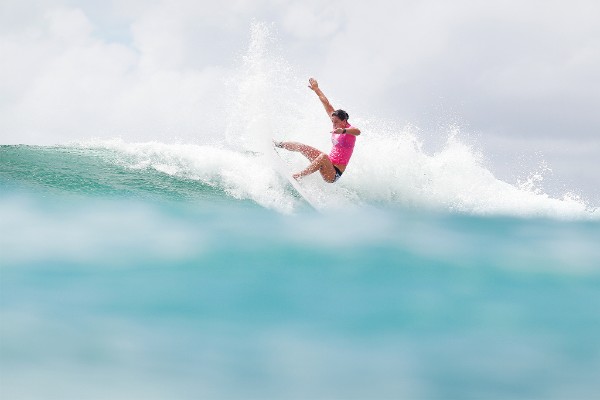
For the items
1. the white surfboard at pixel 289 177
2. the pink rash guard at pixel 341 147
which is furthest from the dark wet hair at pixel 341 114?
the white surfboard at pixel 289 177

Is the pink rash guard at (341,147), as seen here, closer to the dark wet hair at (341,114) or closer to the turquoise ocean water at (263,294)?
the dark wet hair at (341,114)

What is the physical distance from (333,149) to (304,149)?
0.56 metres

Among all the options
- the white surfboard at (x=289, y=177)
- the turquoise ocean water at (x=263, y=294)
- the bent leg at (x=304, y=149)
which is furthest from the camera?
the bent leg at (x=304, y=149)

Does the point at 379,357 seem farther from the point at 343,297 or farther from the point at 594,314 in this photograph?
the point at 594,314

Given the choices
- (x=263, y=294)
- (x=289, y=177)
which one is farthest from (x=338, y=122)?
(x=263, y=294)

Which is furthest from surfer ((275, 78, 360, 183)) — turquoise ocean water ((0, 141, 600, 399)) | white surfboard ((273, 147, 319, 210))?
turquoise ocean water ((0, 141, 600, 399))

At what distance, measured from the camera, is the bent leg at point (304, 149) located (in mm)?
10211

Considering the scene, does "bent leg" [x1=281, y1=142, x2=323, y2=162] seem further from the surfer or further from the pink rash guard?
the pink rash guard

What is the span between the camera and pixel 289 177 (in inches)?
386

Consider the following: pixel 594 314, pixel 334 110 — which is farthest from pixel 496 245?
pixel 334 110

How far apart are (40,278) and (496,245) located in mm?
7374

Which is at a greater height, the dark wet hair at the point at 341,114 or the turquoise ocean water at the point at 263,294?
the dark wet hair at the point at 341,114

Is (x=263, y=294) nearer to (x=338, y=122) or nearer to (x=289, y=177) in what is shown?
(x=289, y=177)

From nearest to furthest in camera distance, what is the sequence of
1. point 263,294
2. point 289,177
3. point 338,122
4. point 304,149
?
point 263,294, point 289,177, point 338,122, point 304,149
